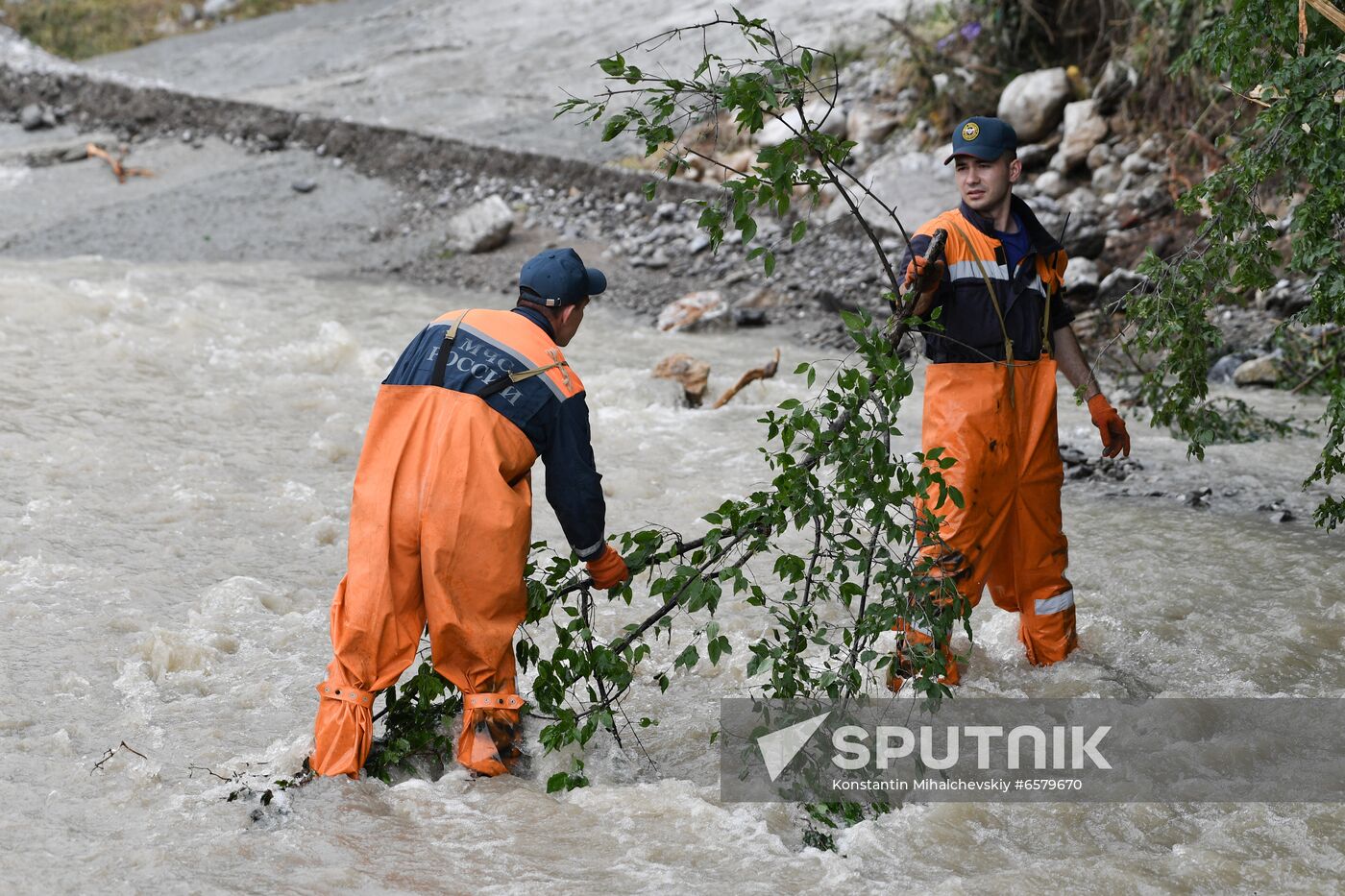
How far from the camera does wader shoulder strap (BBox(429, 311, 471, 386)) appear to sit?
3.24 metres

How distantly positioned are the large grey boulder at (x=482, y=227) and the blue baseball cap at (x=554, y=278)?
22.3 feet

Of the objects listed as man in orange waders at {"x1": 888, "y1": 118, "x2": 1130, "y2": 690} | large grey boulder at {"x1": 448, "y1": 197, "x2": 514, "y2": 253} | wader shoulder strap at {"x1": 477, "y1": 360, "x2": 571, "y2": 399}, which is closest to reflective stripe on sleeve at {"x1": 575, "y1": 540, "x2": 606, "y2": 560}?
wader shoulder strap at {"x1": 477, "y1": 360, "x2": 571, "y2": 399}

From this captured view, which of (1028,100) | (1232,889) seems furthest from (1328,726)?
(1028,100)

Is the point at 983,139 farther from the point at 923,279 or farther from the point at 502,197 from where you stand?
the point at 502,197

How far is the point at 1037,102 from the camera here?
9578 mm

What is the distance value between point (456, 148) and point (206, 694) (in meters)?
8.28

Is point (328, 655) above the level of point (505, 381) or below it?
below

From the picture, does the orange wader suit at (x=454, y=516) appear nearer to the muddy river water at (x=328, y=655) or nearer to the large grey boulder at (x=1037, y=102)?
the muddy river water at (x=328, y=655)

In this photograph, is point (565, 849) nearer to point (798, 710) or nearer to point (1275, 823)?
point (798, 710)

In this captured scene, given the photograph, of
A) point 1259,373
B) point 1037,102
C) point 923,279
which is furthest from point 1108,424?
point 1037,102

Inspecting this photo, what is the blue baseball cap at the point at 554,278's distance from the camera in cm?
338

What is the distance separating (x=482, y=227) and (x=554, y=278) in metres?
6.91

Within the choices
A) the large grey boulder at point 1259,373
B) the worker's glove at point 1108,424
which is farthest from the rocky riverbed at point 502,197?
the worker's glove at point 1108,424

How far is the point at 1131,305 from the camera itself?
4328 millimetres
